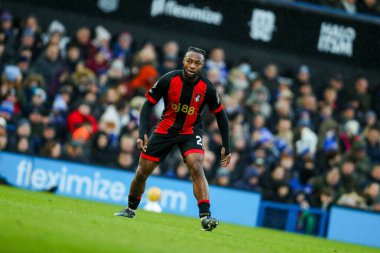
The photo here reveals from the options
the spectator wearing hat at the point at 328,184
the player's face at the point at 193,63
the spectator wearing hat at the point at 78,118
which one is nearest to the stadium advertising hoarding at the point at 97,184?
the spectator wearing hat at the point at 78,118

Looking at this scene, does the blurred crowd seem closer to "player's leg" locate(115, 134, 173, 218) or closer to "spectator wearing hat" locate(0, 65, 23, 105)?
"spectator wearing hat" locate(0, 65, 23, 105)

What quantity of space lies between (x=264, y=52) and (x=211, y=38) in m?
2.01

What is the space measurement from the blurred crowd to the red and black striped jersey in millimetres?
6507

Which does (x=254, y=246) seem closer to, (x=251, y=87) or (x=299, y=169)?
(x=299, y=169)

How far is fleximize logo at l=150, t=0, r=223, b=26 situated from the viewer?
23.0 metres

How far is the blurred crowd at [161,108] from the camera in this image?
63.1 feet

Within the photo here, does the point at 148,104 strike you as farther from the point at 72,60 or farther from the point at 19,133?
the point at 72,60

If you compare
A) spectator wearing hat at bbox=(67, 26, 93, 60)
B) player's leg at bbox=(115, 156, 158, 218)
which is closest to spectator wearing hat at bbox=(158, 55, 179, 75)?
spectator wearing hat at bbox=(67, 26, 93, 60)

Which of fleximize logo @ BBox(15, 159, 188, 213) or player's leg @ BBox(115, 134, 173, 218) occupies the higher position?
player's leg @ BBox(115, 134, 173, 218)

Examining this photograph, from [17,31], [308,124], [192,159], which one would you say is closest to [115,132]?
[17,31]

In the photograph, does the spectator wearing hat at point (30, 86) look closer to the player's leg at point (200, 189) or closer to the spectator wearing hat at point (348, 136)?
the spectator wearing hat at point (348, 136)

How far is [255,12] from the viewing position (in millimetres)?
23328

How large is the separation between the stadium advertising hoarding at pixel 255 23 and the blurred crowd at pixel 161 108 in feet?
2.11

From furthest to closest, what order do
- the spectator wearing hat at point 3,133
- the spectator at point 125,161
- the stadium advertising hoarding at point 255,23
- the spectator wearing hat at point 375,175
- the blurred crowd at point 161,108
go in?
the stadium advertising hoarding at point 255,23
the spectator wearing hat at point 375,175
the blurred crowd at point 161,108
the spectator at point 125,161
the spectator wearing hat at point 3,133
